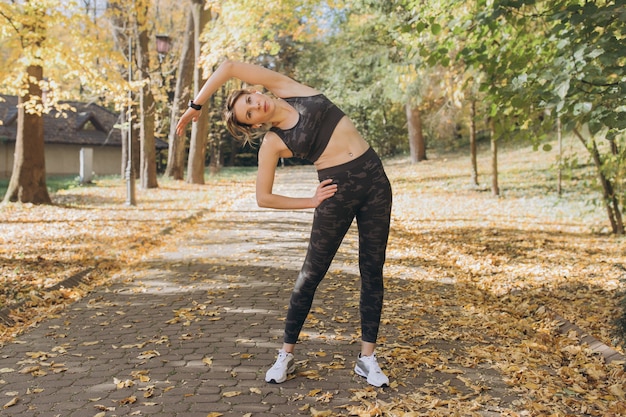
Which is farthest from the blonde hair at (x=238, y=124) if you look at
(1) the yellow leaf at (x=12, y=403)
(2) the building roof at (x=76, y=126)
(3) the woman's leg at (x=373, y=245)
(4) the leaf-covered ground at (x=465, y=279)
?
(2) the building roof at (x=76, y=126)

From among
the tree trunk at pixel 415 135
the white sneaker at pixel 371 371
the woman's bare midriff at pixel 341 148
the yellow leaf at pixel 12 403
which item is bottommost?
the yellow leaf at pixel 12 403

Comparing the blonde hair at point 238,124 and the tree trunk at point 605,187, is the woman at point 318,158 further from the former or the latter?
the tree trunk at point 605,187

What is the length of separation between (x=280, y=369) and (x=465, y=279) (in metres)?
4.47

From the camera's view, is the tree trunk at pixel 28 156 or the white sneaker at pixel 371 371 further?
the tree trunk at pixel 28 156

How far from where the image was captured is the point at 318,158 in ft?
13.0

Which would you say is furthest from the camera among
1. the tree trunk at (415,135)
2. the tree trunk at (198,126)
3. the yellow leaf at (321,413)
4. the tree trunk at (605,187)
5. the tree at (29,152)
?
the tree trunk at (415,135)

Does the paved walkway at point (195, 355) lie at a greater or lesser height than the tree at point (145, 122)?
lesser

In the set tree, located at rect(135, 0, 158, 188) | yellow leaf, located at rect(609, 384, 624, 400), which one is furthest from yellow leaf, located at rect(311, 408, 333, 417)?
tree, located at rect(135, 0, 158, 188)

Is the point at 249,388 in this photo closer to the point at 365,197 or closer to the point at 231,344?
the point at 231,344

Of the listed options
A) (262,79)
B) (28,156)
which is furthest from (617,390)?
(28,156)

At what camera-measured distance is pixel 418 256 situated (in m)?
9.92

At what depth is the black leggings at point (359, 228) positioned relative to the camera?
12.9ft

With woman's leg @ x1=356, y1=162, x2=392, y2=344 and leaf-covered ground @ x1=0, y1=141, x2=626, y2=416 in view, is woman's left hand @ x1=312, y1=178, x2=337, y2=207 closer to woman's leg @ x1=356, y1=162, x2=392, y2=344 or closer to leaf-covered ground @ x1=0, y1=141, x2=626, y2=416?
woman's leg @ x1=356, y1=162, x2=392, y2=344

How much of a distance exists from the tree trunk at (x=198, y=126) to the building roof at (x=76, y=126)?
47.9ft
